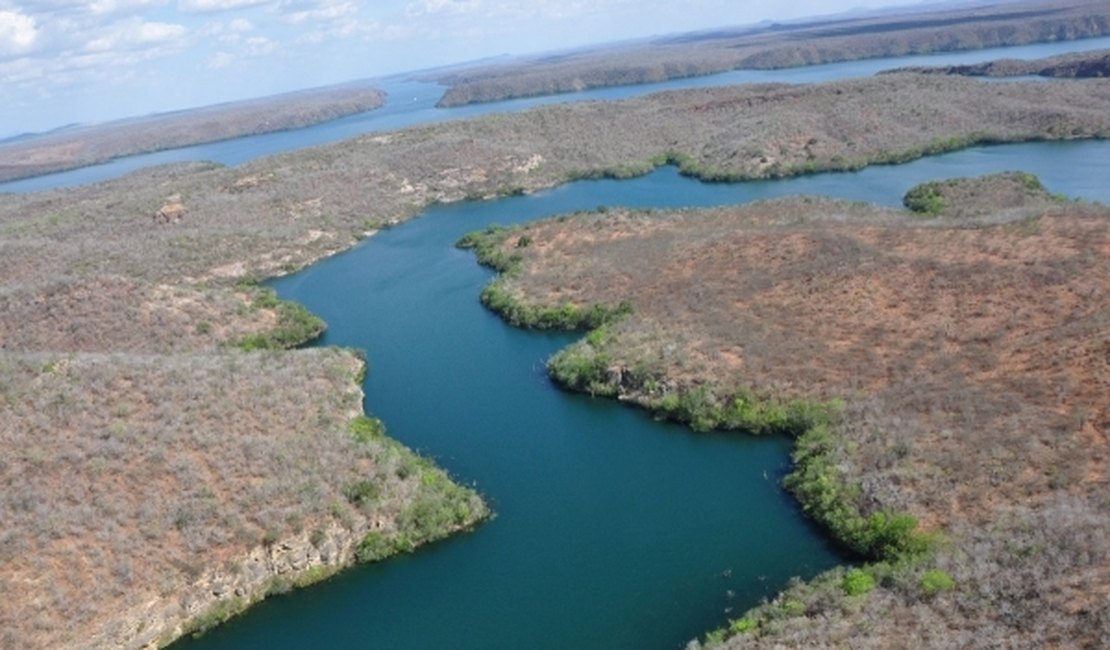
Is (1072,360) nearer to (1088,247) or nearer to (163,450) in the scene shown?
(1088,247)

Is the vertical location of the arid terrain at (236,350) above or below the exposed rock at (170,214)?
below

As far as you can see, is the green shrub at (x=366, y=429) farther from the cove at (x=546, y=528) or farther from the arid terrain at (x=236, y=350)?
the cove at (x=546, y=528)

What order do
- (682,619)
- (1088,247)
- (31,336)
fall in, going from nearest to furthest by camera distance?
(682,619) < (1088,247) < (31,336)

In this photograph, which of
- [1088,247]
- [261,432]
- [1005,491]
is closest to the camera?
[1005,491]

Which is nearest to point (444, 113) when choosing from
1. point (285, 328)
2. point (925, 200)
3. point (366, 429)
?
point (925, 200)

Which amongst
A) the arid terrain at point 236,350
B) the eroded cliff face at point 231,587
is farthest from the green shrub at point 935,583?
the eroded cliff face at point 231,587

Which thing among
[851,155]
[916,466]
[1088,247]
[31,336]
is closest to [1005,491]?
[916,466]
